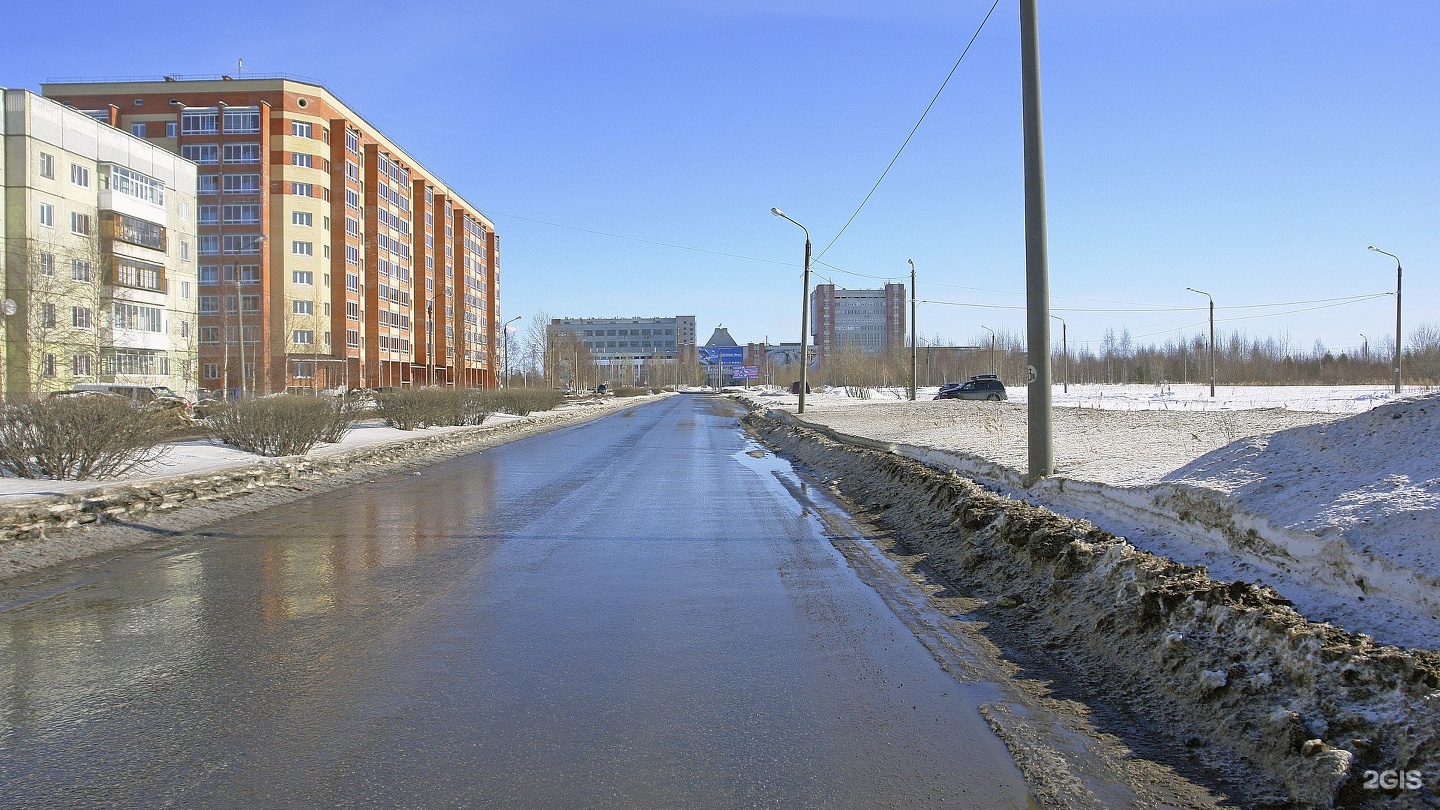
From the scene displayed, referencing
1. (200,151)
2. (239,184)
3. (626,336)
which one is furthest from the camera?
(626,336)

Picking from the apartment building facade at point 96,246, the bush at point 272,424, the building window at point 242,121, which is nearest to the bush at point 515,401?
the apartment building facade at point 96,246

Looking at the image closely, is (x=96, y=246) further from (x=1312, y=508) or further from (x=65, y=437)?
(x=1312, y=508)

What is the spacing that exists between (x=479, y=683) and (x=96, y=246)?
152 ft

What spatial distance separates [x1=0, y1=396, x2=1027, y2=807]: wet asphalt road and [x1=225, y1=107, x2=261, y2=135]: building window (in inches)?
3186

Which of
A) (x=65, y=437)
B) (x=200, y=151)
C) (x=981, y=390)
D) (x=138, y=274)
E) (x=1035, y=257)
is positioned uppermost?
(x=200, y=151)

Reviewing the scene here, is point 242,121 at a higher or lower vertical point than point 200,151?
higher

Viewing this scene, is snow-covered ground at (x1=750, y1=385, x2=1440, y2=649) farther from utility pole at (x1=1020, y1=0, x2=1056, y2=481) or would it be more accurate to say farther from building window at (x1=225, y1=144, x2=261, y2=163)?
building window at (x1=225, y1=144, x2=261, y2=163)

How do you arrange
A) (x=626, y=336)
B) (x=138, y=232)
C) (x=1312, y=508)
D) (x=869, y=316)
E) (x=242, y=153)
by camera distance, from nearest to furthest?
1. (x=1312, y=508)
2. (x=138, y=232)
3. (x=242, y=153)
4. (x=869, y=316)
5. (x=626, y=336)

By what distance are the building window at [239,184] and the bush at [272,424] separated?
68885 millimetres

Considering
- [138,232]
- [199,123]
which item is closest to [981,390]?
[138,232]

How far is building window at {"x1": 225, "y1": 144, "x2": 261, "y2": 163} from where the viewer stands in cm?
7894

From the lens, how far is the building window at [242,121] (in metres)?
78.6

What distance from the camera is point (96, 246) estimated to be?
41.7m

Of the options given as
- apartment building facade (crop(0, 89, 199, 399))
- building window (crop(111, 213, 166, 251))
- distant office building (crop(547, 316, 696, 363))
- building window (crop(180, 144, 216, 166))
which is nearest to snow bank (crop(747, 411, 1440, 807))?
apartment building facade (crop(0, 89, 199, 399))
